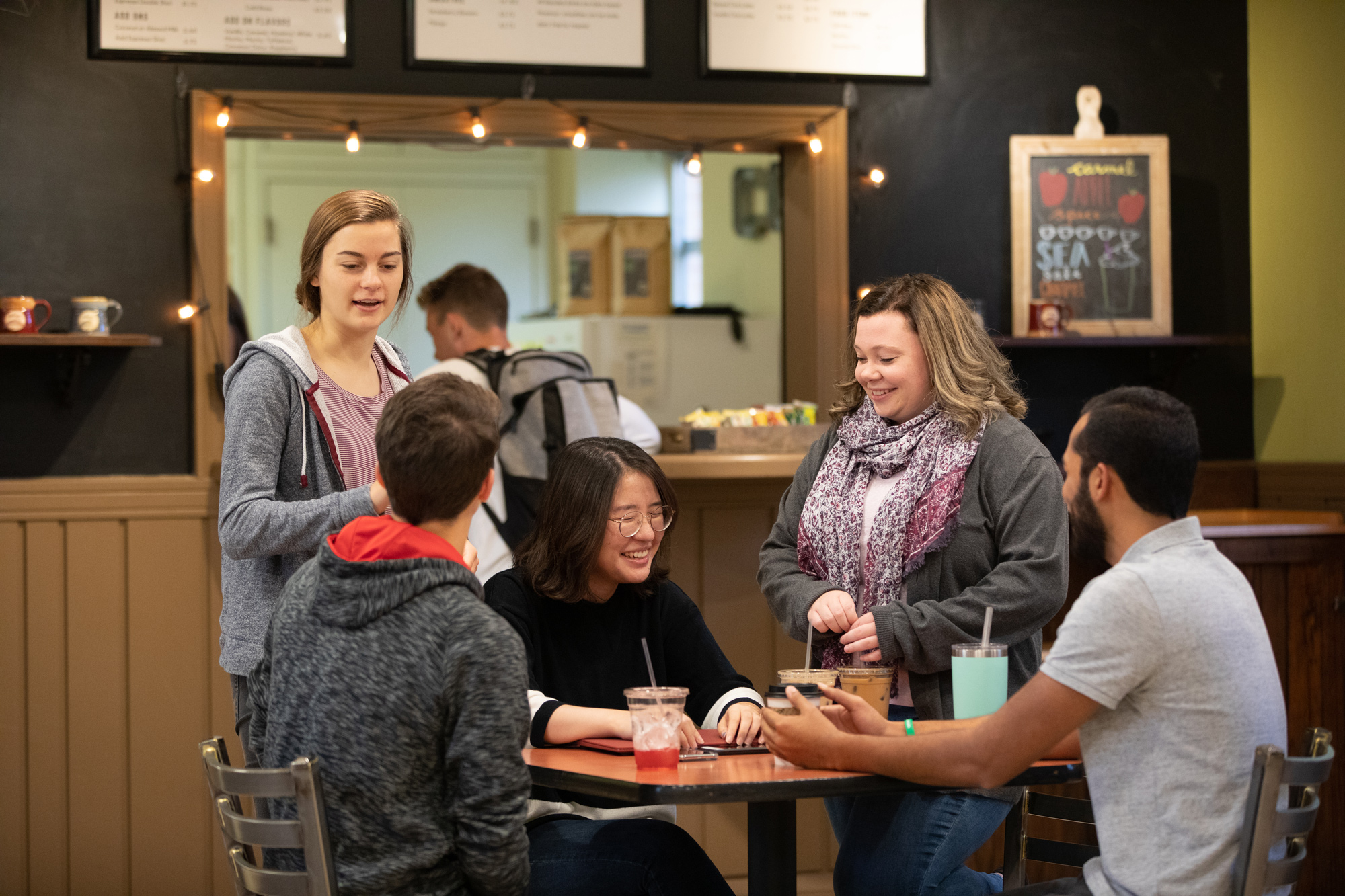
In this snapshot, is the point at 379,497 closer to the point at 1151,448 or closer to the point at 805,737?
the point at 805,737

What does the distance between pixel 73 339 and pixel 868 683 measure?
8.03 feet

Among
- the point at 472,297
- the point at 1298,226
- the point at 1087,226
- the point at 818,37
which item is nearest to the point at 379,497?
the point at 472,297

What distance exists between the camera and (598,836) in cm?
198

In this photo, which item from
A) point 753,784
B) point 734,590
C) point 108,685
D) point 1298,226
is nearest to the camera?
point 753,784

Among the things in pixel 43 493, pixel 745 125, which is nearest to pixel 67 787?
pixel 43 493

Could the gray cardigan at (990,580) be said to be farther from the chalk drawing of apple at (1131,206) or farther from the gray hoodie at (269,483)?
the chalk drawing of apple at (1131,206)

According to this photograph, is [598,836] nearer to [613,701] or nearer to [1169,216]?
[613,701]

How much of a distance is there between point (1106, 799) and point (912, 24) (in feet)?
9.54

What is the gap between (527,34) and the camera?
3.76 meters

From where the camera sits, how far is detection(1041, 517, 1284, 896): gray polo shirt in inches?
62.8

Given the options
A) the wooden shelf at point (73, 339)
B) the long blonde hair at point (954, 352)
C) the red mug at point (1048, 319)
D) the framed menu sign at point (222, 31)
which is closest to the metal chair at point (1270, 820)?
the long blonde hair at point (954, 352)

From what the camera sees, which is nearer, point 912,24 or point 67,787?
point 67,787

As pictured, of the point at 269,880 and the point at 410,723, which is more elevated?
the point at 410,723

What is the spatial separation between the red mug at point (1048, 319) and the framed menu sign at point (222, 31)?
2127 millimetres
